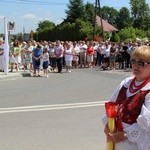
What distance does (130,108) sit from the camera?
3.27m

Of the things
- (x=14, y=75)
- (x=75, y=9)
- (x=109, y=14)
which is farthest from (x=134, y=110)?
(x=109, y=14)

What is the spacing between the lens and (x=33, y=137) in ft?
23.4

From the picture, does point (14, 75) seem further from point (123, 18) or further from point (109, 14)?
point (109, 14)

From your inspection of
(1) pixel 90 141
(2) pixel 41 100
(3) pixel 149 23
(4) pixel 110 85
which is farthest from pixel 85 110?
(3) pixel 149 23

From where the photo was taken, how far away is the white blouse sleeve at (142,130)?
3.16 metres

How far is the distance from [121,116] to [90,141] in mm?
3601

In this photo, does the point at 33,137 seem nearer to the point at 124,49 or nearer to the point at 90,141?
the point at 90,141

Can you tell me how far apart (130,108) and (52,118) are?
5.73 metres

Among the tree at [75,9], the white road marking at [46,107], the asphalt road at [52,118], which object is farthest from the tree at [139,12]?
the white road marking at [46,107]

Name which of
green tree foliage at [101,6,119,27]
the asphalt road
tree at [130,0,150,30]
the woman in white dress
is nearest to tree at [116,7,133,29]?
tree at [130,0,150,30]

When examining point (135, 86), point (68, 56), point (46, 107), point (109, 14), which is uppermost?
point (109, 14)

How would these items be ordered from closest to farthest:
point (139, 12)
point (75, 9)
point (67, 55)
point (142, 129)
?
point (142, 129) < point (67, 55) < point (75, 9) < point (139, 12)

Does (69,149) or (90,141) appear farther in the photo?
(90,141)

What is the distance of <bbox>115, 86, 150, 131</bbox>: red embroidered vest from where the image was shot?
10.6 ft
